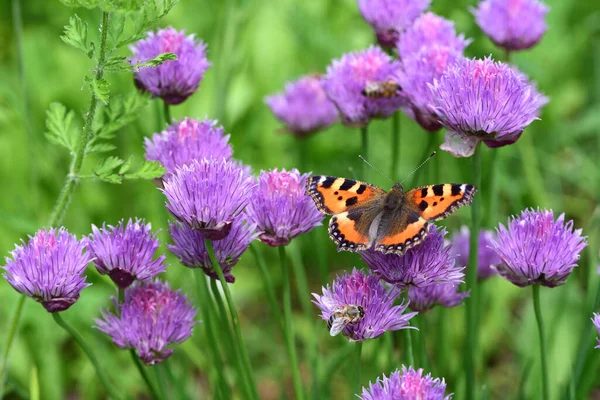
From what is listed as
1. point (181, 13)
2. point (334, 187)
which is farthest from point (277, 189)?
point (181, 13)

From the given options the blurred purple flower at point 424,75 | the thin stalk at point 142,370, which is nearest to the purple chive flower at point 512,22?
the blurred purple flower at point 424,75

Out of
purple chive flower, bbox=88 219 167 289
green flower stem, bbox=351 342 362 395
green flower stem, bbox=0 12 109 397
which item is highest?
green flower stem, bbox=0 12 109 397

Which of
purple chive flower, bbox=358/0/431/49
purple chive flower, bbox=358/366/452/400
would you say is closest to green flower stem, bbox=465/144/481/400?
purple chive flower, bbox=358/366/452/400

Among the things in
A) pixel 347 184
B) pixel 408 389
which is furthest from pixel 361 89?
pixel 408 389

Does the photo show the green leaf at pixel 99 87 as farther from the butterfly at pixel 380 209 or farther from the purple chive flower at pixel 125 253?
the butterfly at pixel 380 209

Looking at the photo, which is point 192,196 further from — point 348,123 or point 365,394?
point 348,123

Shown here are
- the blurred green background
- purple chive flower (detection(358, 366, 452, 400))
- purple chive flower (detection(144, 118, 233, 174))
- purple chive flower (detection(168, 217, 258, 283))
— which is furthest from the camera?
the blurred green background

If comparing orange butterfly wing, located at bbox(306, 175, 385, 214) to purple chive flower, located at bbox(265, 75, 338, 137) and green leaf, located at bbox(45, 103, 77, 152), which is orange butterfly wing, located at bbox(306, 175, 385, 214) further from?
purple chive flower, located at bbox(265, 75, 338, 137)
